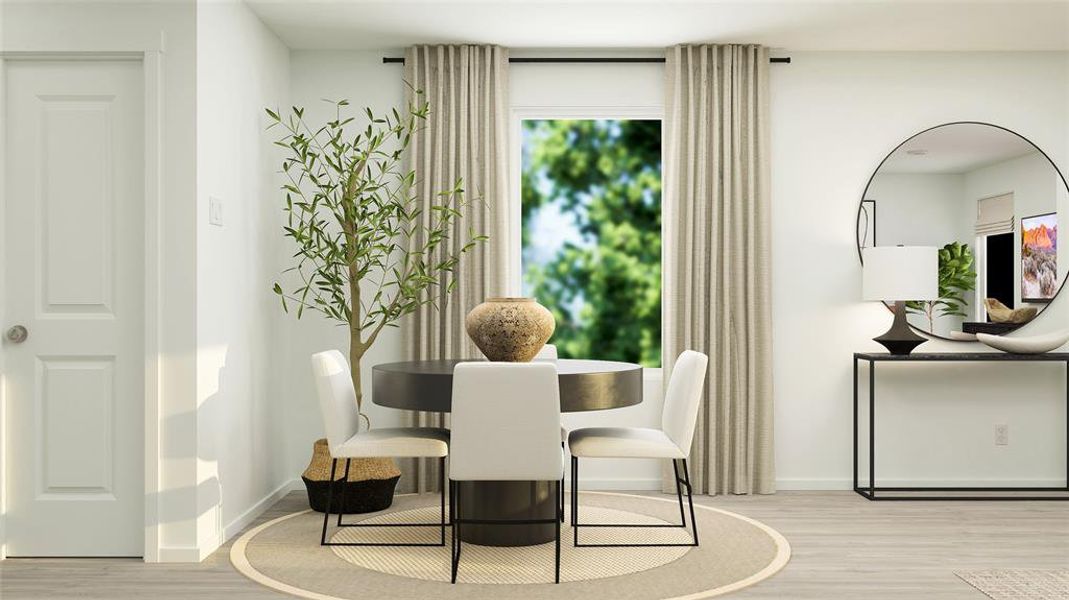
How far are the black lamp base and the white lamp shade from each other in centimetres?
16

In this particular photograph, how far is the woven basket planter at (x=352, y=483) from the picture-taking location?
14.6ft

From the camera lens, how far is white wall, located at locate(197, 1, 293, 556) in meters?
3.77

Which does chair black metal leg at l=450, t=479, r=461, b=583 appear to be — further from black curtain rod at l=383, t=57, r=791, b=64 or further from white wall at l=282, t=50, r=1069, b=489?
black curtain rod at l=383, t=57, r=791, b=64

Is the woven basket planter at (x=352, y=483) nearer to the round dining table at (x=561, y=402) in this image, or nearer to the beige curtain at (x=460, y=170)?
the beige curtain at (x=460, y=170)

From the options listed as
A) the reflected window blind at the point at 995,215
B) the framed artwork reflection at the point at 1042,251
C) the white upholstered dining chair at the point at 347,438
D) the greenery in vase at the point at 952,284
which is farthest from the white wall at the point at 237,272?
the framed artwork reflection at the point at 1042,251

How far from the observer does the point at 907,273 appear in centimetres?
473

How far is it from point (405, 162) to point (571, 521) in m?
2.15

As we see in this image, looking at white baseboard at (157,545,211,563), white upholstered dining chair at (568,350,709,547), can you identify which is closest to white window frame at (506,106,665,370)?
white upholstered dining chair at (568,350,709,547)

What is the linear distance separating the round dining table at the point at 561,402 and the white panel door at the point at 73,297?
1059 millimetres

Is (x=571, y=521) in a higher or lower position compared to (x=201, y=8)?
lower

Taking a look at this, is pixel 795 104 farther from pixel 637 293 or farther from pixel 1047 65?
pixel 637 293

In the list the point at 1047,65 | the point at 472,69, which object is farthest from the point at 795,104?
the point at 472,69

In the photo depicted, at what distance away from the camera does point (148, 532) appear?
3.65 metres

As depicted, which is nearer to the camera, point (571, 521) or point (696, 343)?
point (571, 521)
